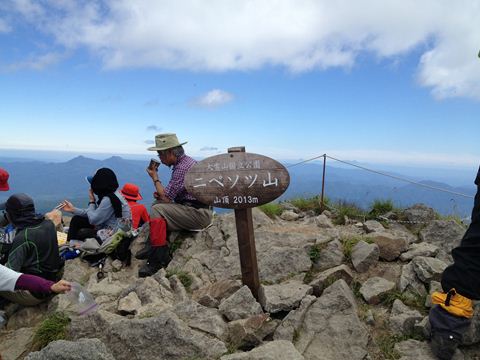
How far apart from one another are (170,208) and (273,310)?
328cm

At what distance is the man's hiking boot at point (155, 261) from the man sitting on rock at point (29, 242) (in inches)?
59.9

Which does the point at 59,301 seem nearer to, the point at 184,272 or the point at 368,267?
the point at 184,272

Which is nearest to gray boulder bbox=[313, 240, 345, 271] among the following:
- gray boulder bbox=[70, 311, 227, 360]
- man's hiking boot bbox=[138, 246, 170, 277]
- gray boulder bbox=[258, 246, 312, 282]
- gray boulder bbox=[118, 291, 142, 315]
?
gray boulder bbox=[258, 246, 312, 282]

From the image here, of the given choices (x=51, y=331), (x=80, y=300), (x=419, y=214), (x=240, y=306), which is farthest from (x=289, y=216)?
(x=51, y=331)

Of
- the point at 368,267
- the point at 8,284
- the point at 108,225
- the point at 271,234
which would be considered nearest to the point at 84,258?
the point at 108,225

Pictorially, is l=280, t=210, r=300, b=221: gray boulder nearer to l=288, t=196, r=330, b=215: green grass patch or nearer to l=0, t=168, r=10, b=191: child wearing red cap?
l=288, t=196, r=330, b=215: green grass patch

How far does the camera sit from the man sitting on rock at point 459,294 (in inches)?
133

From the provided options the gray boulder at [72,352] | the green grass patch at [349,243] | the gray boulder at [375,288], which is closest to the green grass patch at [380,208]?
the green grass patch at [349,243]

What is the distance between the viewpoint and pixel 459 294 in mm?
3502

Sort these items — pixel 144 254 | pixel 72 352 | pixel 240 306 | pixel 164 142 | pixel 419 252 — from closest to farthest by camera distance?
pixel 72 352 → pixel 240 306 → pixel 419 252 → pixel 144 254 → pixel 164 142

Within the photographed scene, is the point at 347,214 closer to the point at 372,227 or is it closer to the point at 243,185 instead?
the point at 372,227

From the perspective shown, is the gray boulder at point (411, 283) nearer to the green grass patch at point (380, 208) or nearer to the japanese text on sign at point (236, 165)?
the japanese text on sign at point (236, 165)

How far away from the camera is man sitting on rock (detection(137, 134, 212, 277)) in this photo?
21.7 ft

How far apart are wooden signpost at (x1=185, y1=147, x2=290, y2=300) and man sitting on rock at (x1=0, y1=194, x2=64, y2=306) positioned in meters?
2.80
